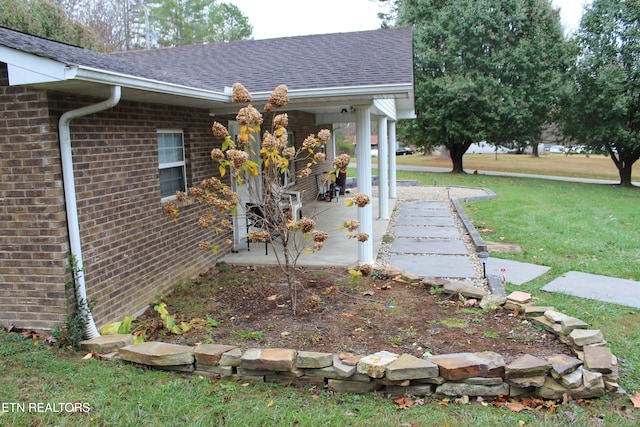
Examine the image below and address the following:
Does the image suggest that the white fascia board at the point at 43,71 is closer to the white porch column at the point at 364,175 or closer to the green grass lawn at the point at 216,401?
the green grass lawn at the point at 216,401

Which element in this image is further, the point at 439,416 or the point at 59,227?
the point at 59,227

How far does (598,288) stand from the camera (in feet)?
20.4

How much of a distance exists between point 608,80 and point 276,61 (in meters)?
16.4

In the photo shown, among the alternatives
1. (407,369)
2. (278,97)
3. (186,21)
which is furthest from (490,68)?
(186,21)

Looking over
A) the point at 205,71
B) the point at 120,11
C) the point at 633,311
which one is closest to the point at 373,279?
the point at 633,311

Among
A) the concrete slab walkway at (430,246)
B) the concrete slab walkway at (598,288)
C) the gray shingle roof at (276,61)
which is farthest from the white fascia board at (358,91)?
the concrete slab walkway at (598,288)

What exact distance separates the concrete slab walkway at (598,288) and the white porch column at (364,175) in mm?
2440

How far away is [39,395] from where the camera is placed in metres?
3.48

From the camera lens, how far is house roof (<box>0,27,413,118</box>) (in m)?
3.86

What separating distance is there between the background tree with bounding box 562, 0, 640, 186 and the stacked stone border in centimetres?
1863

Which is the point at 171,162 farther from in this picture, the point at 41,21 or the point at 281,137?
the point at 41,21

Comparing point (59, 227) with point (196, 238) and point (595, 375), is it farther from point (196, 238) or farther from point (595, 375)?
point (595, 375)

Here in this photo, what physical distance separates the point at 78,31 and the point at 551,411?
1812 centimetres

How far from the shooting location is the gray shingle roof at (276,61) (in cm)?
541
